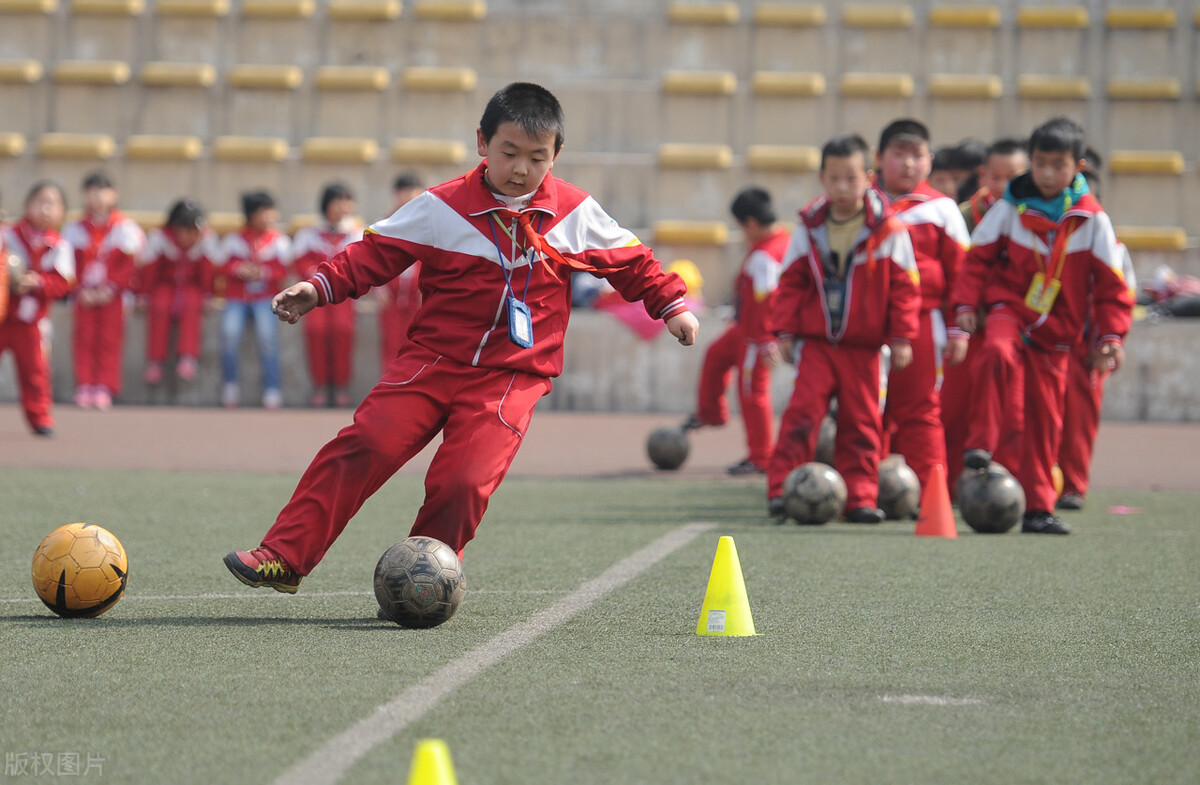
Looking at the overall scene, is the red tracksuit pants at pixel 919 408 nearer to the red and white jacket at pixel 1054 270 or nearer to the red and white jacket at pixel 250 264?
the red and white jacket at pixel 1054 270

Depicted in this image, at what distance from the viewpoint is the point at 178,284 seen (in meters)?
18.6

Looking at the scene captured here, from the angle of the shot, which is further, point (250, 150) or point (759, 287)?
point (250, 150)

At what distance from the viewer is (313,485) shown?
223 inches

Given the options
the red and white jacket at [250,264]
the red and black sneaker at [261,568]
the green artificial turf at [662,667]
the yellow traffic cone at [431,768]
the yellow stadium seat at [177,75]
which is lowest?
the green artificial turf at [662,667]

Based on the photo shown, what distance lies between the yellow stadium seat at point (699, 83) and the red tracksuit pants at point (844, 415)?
12.1 meters

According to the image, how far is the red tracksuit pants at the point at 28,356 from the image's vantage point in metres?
13.6

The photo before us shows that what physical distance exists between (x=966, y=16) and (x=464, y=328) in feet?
54.5

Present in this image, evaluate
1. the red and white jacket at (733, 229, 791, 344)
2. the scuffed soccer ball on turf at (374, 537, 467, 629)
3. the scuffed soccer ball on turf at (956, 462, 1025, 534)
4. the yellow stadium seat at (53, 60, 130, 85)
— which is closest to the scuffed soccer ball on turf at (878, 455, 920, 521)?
the scuffed soccer ball on turf at (956, 462, 1025, 534)

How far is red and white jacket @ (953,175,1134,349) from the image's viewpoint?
348 inches

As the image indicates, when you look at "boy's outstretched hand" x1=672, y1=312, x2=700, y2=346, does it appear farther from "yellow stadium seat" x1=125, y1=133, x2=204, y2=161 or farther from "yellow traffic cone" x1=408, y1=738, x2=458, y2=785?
"yellow stadium seat" x1=125, y1=133, x2=204, y2=161

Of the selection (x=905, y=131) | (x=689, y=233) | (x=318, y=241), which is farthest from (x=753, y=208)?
(x=689, y=233)

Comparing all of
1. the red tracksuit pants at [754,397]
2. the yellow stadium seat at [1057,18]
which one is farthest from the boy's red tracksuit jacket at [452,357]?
the yellow stadium seat at [1057,18]

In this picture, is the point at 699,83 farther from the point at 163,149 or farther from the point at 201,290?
the point at 163,149

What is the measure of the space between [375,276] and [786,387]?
40.1 feet
